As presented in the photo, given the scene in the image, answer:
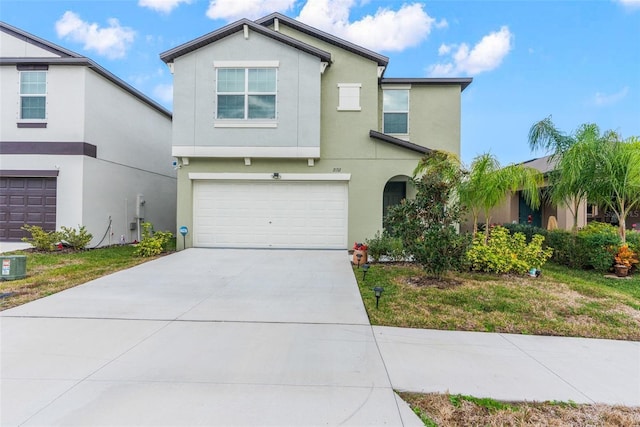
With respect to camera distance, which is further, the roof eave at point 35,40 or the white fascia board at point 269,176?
the roof eave at point 35,40

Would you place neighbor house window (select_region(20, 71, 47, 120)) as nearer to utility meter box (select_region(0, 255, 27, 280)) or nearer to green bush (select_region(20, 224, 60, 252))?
green bush (select_region(20, 224, 60, 252))

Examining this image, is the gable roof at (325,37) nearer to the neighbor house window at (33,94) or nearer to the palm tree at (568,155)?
the palm tree at (568,155)

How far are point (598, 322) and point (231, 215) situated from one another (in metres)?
9.97

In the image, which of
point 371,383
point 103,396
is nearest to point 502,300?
point 371,383

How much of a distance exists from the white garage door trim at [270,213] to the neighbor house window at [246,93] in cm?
231

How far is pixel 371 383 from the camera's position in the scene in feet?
10.1

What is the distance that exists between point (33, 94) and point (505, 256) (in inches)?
629

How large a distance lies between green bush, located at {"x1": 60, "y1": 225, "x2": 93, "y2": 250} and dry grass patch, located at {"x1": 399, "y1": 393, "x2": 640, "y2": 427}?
38.5 ft

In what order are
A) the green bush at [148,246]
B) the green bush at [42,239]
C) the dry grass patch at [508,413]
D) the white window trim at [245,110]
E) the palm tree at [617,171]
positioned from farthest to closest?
the white window trim at [245,110] < the green bush at [42,239] < the green bush at [148,246] < the palm tree at [617,171] < the dry grass patch at [508,413]

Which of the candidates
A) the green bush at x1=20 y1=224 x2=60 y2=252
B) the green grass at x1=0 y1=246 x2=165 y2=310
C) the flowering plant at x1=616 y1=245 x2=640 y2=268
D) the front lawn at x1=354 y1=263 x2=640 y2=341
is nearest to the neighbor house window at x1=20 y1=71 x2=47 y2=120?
the green bush at x1=20 y1=224 x2=60 y2=252

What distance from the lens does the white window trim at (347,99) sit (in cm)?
1136

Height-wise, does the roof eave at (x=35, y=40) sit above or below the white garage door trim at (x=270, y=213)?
above

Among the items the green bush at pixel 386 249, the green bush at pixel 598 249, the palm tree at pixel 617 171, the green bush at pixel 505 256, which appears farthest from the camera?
the green bush at pixel 386 249

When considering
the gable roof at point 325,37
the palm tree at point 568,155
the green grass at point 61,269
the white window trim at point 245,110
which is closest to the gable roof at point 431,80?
the gable roof at point 325,37
